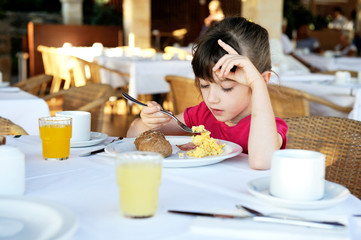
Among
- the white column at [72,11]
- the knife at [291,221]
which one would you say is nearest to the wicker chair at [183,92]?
the knife at [291,221]

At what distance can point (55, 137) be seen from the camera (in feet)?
4.05

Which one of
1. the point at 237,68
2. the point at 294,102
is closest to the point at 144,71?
the point at 294,102

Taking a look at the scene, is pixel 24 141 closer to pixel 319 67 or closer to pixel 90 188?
pixel 90 188

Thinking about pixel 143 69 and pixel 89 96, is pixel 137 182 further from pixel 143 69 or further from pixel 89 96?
pixel 143 69

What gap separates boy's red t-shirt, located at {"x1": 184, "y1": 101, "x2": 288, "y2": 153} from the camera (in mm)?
1479

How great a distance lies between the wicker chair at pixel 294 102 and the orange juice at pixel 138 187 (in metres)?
2.02

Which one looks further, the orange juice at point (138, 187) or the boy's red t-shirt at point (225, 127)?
the boy's red t-shirt at point (225, 127)

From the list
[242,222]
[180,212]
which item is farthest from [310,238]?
[180,212]

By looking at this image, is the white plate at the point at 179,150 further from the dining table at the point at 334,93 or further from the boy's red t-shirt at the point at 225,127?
the dining table at the point at 334,93

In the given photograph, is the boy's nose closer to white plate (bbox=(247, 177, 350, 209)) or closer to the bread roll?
the bread roll

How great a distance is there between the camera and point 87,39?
841 cm

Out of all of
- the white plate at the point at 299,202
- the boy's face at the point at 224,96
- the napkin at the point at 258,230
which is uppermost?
the boy's face at the point at 224,96

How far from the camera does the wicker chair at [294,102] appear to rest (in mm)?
2861

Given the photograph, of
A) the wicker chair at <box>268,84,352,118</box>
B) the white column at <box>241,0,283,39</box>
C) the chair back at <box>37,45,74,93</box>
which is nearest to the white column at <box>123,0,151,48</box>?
the white column at <box>241,0,283,39</box>
